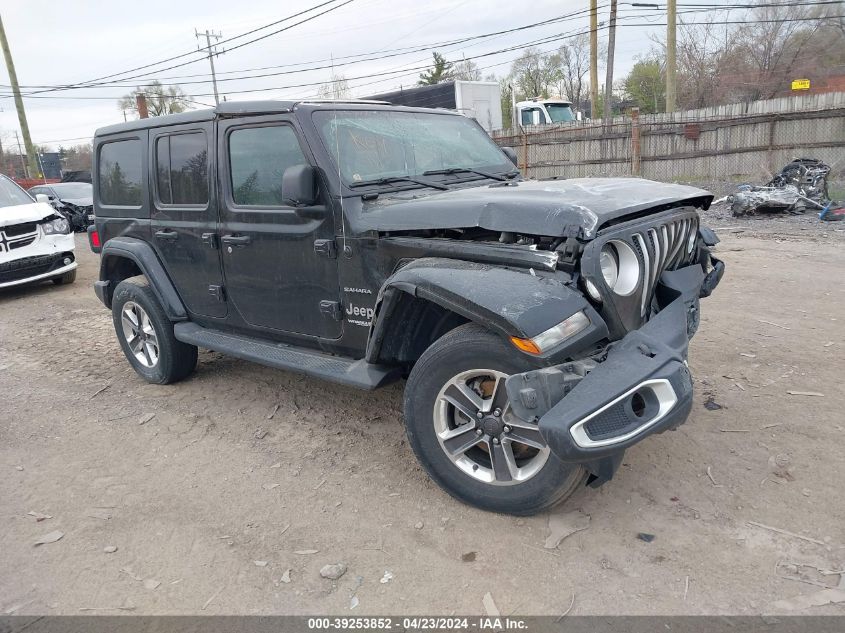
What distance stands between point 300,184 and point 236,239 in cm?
92

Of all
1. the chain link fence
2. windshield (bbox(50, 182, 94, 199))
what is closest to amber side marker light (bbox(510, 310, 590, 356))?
the chain link fence

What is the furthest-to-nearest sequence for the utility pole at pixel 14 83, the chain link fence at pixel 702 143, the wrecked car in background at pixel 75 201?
the utility pole at pixel 14 83 < the wrecked car in background at pixel 75 201 < the chain link fence at pixel 702 143

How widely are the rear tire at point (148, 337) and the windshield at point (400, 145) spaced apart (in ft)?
7.03

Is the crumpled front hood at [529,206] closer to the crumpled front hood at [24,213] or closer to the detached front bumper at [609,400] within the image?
the detached front bumper at [609,400]

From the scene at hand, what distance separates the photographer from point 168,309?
189 inches

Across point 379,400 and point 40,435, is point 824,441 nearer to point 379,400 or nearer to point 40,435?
point 379,400

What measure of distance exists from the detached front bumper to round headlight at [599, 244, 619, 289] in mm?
276

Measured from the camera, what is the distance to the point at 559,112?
2248 cm

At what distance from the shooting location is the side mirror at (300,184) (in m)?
3.41

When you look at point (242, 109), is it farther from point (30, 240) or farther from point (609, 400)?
point (30, 240)

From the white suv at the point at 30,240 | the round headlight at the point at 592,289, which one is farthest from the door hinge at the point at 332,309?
the white suv at the point at 30,240

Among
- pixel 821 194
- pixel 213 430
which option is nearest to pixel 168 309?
pixel 213 430

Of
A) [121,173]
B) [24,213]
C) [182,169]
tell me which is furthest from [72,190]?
[182,169]

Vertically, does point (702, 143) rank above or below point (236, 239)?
below
